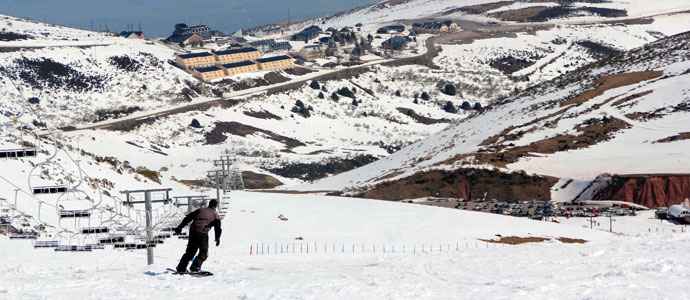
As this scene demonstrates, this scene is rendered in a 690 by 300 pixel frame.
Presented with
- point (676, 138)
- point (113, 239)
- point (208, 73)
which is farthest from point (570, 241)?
point (208, 73)

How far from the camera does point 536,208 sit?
70.1 m

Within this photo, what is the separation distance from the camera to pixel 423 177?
8450 cm

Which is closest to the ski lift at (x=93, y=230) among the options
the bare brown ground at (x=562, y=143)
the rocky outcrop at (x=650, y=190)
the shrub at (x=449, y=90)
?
the rocky outcrop at (x=650, y=190)

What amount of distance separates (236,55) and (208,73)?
73.0ft

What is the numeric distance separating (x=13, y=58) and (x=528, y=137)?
321 ft

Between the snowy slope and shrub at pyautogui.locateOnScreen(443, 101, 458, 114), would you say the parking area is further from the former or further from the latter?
shrub at pyautogui.locateOnScreen(443, 101, 458, 114)

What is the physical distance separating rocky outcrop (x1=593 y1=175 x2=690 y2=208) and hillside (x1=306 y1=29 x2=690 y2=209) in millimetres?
2338

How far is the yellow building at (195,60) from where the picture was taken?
161625mm

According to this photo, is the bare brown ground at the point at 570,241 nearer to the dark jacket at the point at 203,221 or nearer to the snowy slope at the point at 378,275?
the snowy slope at the point at 378,275

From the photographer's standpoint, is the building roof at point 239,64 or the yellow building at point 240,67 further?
the building roof at point 239,64

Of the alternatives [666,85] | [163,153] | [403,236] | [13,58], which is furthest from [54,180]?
[13,58]

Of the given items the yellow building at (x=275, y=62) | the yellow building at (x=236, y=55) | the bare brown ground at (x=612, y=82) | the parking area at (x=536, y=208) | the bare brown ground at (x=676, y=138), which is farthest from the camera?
the yellow building at (x=236, y=55)

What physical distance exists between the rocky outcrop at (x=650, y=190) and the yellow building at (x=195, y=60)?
10916 cm

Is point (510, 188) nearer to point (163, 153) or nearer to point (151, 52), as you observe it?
point (163, 153)
